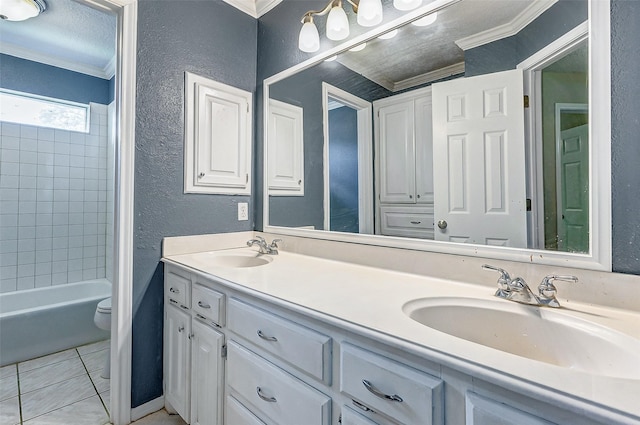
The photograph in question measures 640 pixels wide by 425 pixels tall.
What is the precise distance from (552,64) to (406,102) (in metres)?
0.52

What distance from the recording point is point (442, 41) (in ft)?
4.10

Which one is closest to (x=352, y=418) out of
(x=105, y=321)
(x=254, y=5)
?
(x=105, y=321)

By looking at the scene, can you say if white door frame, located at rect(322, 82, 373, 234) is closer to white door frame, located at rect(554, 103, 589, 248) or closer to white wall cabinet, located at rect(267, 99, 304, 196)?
white wall cabinet, located at rect(267, 99, 304, 196)

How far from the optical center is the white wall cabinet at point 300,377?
0.57m

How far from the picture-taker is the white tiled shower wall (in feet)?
8.48

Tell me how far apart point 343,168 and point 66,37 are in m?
2.66

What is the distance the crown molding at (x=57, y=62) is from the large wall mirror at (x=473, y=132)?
2.53 meters

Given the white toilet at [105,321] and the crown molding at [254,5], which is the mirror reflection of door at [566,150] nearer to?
the crown molding at [254,5]

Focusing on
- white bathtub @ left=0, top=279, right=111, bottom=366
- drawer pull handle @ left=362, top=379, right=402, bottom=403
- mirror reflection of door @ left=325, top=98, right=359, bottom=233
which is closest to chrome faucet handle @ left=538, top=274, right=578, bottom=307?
drawer pull handle @ left=362, top=379, right=402, bottom=403

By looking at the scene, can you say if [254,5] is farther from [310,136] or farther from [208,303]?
[208,303]

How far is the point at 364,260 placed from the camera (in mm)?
1462

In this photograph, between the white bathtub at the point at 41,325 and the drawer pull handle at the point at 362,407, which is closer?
the drawer pull handle at the point at 362,407

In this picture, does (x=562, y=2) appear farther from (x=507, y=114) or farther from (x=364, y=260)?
(x=364, y=260)

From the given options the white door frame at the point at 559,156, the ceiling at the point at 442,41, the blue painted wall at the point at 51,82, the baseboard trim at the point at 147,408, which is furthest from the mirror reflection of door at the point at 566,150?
the blue painted wall at the point at 51,82
